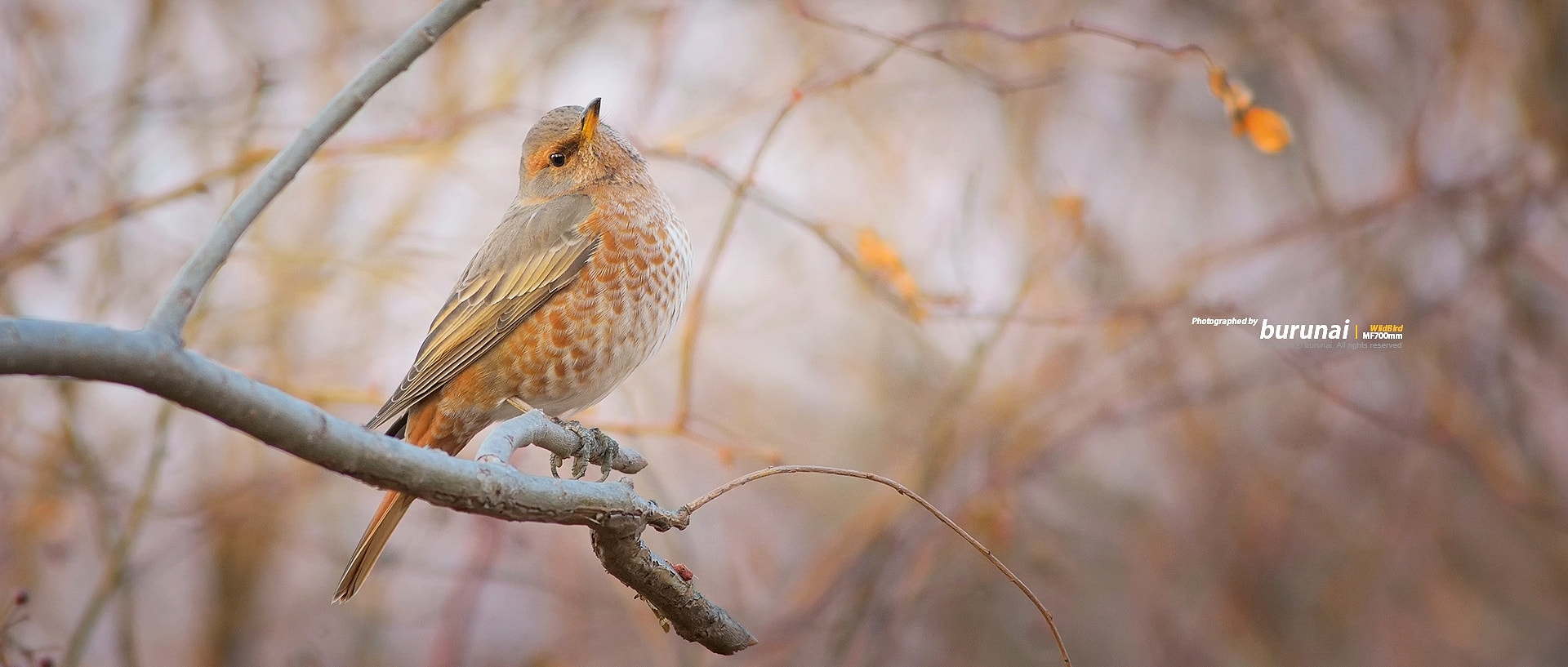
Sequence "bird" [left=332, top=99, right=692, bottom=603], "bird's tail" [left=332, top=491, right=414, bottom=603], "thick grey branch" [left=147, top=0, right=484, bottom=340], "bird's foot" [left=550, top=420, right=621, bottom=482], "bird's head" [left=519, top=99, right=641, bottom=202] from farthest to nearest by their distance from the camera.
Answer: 1. "bird's head" [left=519, top=99, right=641, bottom=202]
2. "bird" [left=332, top=99, right=692, bottom=603]
3. "bird's tail" [left=332, top=491, right=414, bottom=603]
4. "bird's foot" [left=550, top=420, right=621, bottom=482]
5. "thick grey branch" [left=147, top=0, right=484, bottom=340]

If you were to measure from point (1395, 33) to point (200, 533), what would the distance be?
7024mm

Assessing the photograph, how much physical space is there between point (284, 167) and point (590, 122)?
160 centimetres

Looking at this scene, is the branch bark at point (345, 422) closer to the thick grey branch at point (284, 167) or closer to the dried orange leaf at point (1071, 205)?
the thick grey branch at point (284, 167)

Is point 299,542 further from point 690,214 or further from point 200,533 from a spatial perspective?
point 690,214

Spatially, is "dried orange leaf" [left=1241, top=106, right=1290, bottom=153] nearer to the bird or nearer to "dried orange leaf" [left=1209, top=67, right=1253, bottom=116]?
"dried orange leaf" [left=1209, top=67, right=1253, bottom=116]

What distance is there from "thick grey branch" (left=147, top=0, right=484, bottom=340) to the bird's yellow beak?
1176mm

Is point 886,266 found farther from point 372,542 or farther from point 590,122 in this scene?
point 372,542

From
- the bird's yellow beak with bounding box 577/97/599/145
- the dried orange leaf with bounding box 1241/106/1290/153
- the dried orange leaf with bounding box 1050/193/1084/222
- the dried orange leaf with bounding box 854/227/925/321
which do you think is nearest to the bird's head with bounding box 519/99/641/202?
the bird's yellow beak with bounding box 577/97/599/145

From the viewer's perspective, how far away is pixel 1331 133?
6934 millimetres

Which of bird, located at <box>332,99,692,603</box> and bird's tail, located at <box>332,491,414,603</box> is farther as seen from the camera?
bird, located at <box>332,99,692,603</box>

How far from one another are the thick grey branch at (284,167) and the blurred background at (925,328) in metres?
2.73

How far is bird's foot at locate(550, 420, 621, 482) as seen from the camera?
262cm

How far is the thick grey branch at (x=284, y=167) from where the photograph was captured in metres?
1.55

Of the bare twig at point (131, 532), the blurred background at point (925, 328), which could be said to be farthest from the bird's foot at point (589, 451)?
the bare twig at point (131, 532)
